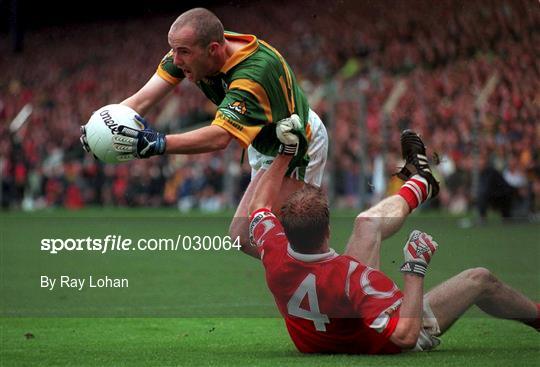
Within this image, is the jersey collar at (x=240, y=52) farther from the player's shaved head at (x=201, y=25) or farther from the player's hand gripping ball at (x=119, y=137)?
the player's hand gripping ball at (x=119, y=137)

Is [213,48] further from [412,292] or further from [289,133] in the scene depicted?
[412,292]

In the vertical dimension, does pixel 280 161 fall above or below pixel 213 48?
below

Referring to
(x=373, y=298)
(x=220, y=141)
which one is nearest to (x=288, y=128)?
(x=220, y=141)

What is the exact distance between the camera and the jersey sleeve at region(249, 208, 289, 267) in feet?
21.3

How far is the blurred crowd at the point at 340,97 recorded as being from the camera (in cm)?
1117

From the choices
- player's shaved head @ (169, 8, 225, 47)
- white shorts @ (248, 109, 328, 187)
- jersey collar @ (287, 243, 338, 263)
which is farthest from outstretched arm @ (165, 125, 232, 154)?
white shorts @ (248, 109, 328, 187)

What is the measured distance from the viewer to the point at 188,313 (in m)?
8.88

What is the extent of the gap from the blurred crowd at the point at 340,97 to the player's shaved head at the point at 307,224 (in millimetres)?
1762

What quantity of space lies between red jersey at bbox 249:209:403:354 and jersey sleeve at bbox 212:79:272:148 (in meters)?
0.80

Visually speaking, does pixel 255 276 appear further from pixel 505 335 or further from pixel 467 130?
pixel 467 130

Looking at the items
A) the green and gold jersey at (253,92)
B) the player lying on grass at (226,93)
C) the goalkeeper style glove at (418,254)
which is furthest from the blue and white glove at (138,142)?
the goalkeeper style glove at (418,254)

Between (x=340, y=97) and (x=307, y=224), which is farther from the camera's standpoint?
(x=340, y=97)

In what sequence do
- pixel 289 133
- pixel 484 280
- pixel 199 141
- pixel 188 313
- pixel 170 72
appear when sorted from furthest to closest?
pixel 188 313 → pixel 170 72 → pixel 289 133 → pixel 199 141 → pixel 484 280

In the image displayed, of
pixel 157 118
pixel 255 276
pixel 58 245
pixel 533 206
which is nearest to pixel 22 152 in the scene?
pixel 157 118
